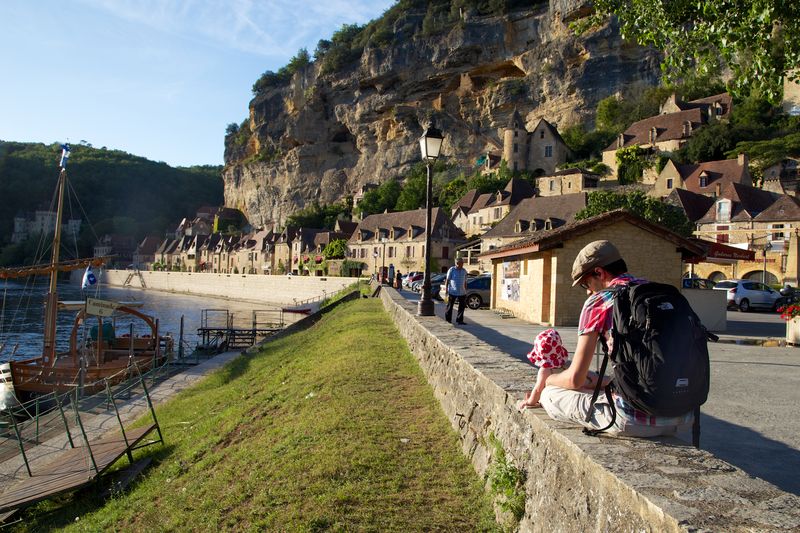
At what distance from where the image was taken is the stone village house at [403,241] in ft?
216

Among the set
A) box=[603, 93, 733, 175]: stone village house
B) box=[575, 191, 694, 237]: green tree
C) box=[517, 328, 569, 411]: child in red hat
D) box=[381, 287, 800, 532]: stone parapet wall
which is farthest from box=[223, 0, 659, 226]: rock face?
box=[517, 328, 569, 411]: child in red hat

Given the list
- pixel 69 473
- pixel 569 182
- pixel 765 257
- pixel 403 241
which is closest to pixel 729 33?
pixel 69 473

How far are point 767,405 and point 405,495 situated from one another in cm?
526

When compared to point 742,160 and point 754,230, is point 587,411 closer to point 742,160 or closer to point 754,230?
point 754,230

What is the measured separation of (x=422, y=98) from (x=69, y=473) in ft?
321

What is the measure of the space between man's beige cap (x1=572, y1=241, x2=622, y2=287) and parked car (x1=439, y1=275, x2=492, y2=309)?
910 inches

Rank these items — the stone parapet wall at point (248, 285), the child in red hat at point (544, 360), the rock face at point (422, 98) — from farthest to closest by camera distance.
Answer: the rock face at point (422, 98), the stone parapet wall at point (248, 285), the child in red hat at point (544, 360)

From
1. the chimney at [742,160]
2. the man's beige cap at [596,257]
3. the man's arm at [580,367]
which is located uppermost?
the chimney at [742,160]

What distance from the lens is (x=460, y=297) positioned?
15359 millimetres

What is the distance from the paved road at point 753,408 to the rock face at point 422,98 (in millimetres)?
82362

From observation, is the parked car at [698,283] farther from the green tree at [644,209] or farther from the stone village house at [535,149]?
the stone village house at [535,149]

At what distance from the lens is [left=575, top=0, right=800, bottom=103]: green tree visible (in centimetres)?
995

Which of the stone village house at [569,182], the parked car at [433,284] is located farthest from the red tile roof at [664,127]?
the parked car at [433,284]

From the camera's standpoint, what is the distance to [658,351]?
3271 millimetres
